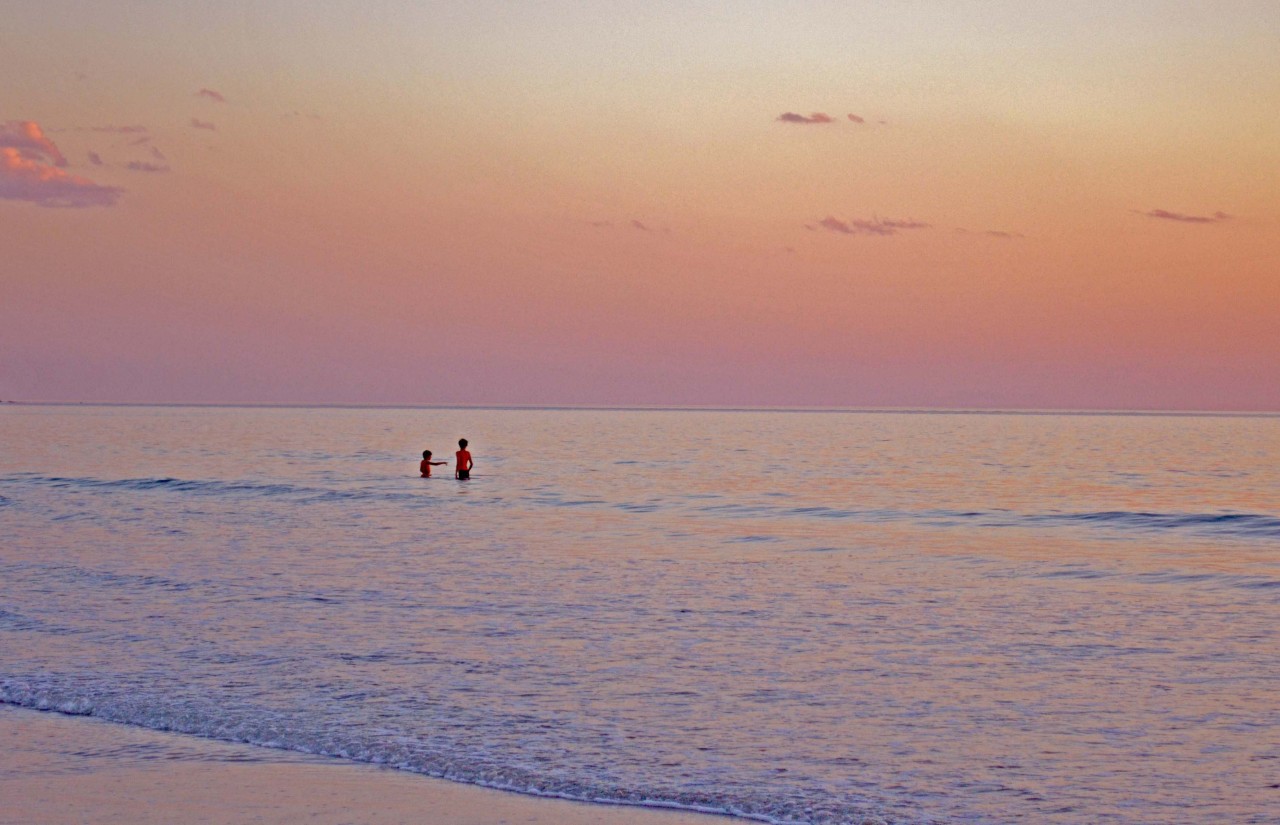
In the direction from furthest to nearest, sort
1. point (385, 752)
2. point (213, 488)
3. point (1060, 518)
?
point (213, 488)
point (1060, 518)
point (385, 752)

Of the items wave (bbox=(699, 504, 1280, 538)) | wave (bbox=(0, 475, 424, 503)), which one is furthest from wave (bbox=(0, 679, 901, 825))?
wave (bbox=(0, 475, 424, 503))

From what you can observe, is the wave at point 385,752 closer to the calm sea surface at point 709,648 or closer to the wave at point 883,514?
the calm sea surface at point 709,648

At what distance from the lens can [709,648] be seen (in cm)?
1434

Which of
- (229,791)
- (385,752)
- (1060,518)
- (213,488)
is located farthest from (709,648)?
(213,488)

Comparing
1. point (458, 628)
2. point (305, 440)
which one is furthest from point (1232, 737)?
point (305, 440)

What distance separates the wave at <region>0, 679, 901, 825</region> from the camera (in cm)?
872

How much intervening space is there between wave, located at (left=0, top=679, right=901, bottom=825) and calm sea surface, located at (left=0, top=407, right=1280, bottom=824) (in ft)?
0.11

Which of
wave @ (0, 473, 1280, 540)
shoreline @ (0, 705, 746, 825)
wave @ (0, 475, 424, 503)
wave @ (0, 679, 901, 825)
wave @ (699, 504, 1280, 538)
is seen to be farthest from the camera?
wave @ (0, 475, 424, 503)

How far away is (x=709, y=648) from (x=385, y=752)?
5.20 m

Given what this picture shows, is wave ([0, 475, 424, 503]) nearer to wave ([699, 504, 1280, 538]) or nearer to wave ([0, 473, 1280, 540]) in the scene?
wave ([0, 473, 1280, 540])

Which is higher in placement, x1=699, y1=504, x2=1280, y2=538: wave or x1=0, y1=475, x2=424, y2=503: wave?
x1=699, y1=504, x2=1280, y2=538: wave

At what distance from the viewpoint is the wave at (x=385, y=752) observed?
8719 mm

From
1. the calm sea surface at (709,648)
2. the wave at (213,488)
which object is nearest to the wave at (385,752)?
the calm sea surface at (709,648)

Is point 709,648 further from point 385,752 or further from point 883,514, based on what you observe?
point 883,514
